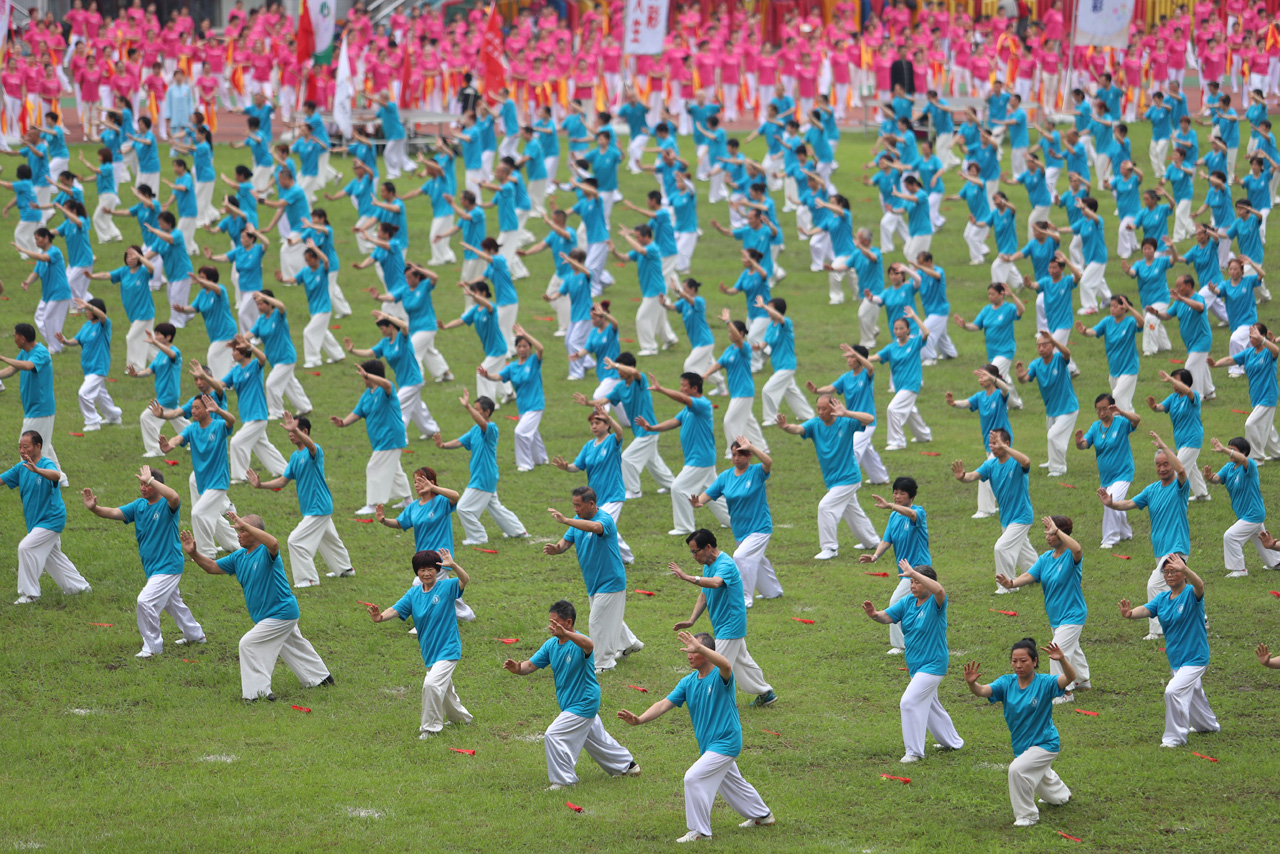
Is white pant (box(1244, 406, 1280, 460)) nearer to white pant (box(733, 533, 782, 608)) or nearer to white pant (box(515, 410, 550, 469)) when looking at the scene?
Answer: white pant (box(733, 533, 782, 608))

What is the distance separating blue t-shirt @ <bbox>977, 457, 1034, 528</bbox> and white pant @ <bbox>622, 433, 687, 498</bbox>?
4.34m

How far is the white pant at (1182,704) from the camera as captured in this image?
11.3 metres

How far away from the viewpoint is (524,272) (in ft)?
91.0

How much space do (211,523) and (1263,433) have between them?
42.0ft

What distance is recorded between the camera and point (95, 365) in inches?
765

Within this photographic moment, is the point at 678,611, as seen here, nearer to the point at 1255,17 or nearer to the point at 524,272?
the point at 524,272

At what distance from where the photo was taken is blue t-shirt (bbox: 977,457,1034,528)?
14508 millimetres

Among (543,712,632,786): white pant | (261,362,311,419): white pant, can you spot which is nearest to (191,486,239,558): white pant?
(261,362,311,419): white pant

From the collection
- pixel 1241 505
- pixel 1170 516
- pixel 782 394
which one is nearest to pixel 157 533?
pixel 782 394

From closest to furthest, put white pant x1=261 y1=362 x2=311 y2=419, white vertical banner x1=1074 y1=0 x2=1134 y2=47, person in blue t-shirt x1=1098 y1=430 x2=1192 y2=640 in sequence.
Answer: person in blue t-shirt x1=1098 y1=430 x2=1192 y2=640 → white pant x1=261 y1=362 x2=311 y2=419 → white vertical banner x1=1074 y1=0 x2=1134 y2=47

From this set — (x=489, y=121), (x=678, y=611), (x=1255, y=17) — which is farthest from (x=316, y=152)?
(x=1255, y=17)

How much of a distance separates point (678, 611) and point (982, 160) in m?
17.6

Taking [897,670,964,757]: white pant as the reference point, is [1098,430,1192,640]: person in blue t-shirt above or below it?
above

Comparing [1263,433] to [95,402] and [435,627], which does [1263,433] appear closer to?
[435,627]
